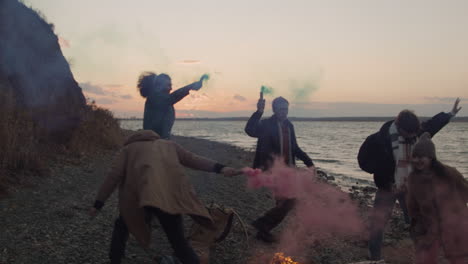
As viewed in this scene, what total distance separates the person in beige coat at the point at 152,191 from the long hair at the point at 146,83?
1328 millimetres

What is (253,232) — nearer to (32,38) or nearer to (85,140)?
(85,140)

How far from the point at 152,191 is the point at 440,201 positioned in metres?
3.05

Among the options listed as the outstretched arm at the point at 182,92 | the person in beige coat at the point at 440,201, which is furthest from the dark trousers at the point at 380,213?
the outstretched arm at the point at 182,92

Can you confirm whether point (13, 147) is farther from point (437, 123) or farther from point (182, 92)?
point (437, 123)

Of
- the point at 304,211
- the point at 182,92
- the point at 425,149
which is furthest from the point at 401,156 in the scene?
the point at 304,211

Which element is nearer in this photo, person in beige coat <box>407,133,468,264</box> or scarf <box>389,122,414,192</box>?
person in beige coat <box>407,133,468,264</box>

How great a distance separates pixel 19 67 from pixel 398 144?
1127 centimetres

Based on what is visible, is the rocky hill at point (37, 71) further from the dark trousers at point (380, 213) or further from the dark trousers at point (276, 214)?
the dark trousers at point (380, 213)

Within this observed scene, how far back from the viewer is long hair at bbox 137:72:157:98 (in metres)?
5.23

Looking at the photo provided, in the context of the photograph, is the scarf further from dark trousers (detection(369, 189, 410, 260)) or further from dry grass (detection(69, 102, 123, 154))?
dry grass (detection(69, 102, 123, 154))

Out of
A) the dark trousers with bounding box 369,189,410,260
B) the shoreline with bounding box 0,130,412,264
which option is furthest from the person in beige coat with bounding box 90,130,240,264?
the dark trousers with bounding box 369,189,410,260

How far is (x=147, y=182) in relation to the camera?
12.0ft

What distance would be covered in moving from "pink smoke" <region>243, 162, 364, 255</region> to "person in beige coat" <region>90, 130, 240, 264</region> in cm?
93

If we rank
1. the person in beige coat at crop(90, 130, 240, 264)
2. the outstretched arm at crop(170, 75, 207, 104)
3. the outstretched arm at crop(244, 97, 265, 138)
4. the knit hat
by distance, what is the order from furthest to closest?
the outstretched arm at crop(244, 97, 265, 138) < the outstretched arm at crop(170, 75, 207, 104) < the knit hat < the person in beige coat at crop(90, 130, 240, 264)
